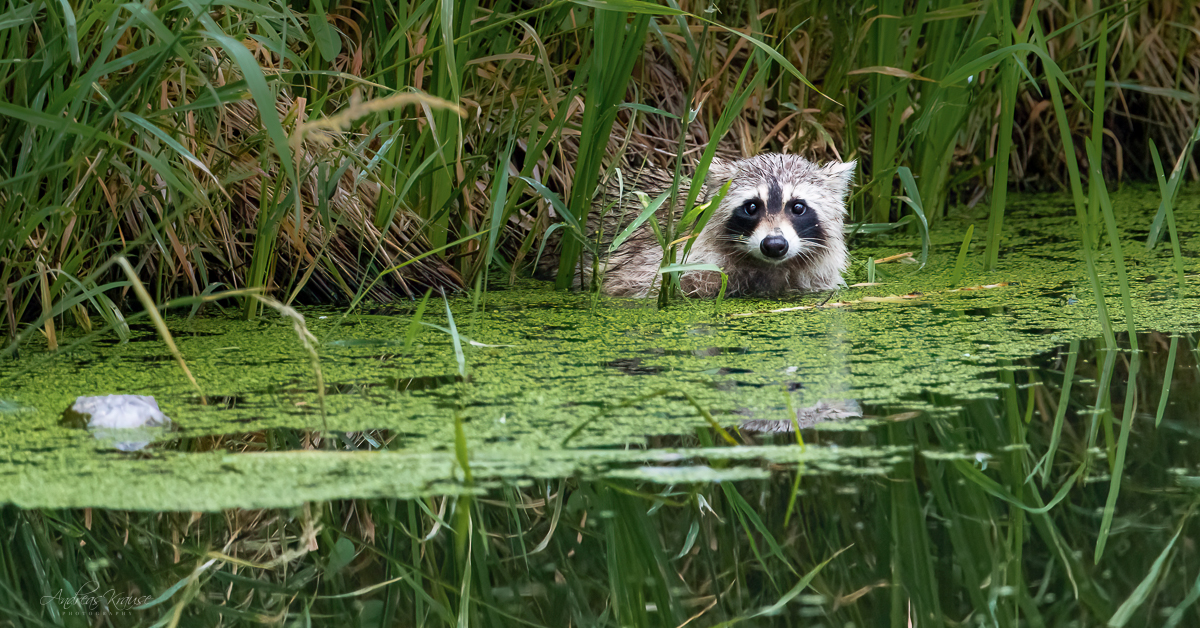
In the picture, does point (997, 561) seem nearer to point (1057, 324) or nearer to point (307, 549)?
point (307, 549)

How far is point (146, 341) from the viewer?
100 inches

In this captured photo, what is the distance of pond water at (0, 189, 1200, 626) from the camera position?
1.48 meters

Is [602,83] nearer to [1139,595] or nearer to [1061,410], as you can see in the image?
[1061,410]

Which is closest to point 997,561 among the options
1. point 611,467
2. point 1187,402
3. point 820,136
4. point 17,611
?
point 611,467

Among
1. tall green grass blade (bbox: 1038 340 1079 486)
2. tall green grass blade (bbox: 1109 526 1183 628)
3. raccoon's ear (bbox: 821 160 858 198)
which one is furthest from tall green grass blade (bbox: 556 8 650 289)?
tall green grass blade (bbox: 1109 526 1183 628)

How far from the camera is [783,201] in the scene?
3570 mm

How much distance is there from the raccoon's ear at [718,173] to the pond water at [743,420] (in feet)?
2.98

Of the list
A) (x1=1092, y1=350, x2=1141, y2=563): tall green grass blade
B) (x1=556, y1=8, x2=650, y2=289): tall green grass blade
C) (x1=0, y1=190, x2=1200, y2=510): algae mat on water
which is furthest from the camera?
(x1=556, y1=8, x2=650, y2=289): tall green grass blade

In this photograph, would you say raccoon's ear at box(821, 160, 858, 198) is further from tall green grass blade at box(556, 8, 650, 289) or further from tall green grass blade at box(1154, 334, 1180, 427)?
tall green grass blade at box(1154, 334, 1180, 427)

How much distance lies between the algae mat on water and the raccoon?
0.27 metres

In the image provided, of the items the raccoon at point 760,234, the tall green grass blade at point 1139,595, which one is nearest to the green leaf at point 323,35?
the raccoon at point 760,234

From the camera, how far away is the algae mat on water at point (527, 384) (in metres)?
1.67

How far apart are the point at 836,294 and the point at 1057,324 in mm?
725

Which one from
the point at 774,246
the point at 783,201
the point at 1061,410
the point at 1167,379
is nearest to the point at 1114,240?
the point at 1167,379
